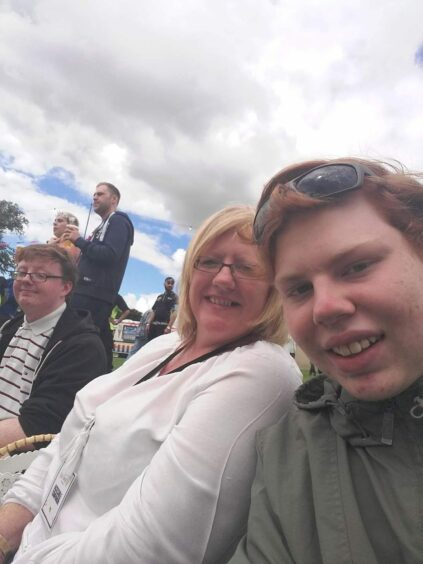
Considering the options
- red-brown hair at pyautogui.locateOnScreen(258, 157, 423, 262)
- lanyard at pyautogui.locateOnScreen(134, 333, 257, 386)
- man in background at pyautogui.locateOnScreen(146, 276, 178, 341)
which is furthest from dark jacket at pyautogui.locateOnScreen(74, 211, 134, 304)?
man in background at pyautogui.locateOnScreen(146, 276, 178, 341)

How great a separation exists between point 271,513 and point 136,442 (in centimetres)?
49

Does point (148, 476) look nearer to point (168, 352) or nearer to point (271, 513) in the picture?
point (271, 513)

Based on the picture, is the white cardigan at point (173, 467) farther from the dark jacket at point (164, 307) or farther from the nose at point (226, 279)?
the dark jacket at point (164, 307)

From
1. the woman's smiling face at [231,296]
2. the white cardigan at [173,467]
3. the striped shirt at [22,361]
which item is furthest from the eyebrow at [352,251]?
the striped shirt at [22,361]

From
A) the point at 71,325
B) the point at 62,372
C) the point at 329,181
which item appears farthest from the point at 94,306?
the point at 329,181

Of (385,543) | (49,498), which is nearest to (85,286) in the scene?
(49,498)

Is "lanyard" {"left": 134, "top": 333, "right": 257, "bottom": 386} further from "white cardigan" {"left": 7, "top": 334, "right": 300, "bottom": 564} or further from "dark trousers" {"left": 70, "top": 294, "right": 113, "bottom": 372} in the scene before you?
"dark trousers" {"left": 70, "top": 294, "right": 113, "bottom": 372}

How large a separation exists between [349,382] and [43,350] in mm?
2182

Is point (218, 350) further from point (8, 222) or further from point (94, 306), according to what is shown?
point (8, 222)

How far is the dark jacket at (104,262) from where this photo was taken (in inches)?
146

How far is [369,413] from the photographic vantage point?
907 millimetres

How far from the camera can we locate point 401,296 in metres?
0.88

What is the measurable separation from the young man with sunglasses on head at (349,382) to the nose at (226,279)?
18.4 inches

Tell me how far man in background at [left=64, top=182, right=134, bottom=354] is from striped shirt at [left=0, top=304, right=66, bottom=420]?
3.13ft
